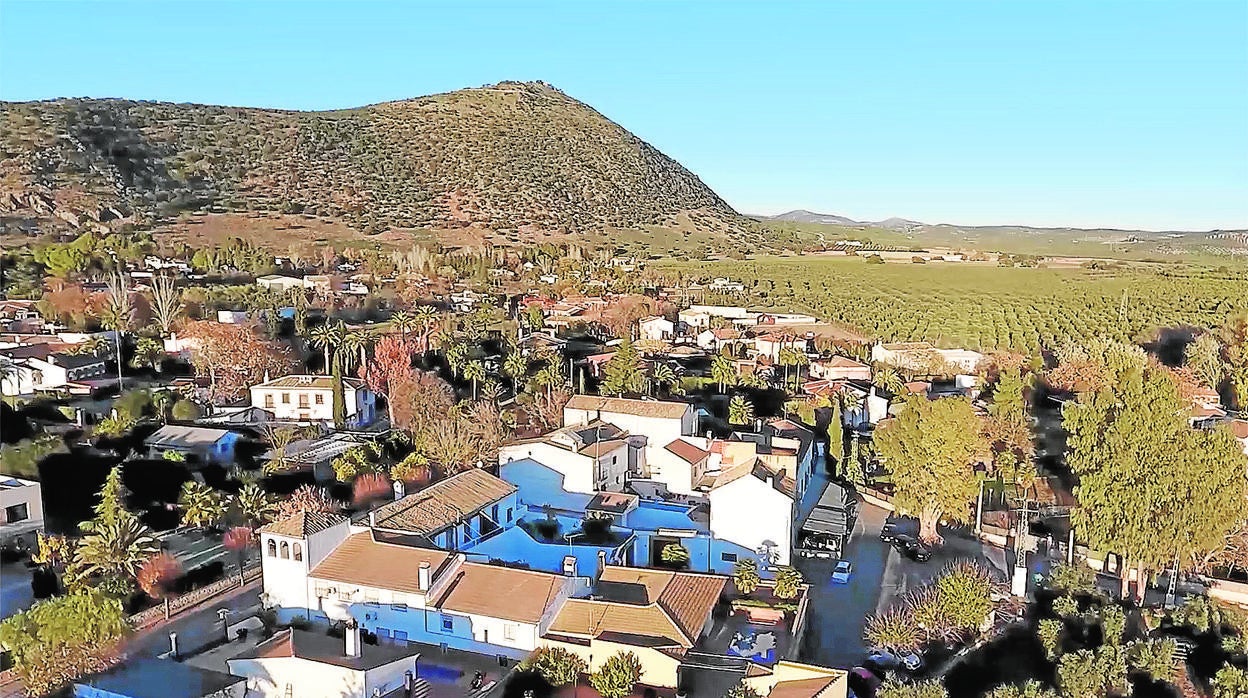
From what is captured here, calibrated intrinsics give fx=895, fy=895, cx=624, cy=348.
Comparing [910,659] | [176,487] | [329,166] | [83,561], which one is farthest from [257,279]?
[910,659]

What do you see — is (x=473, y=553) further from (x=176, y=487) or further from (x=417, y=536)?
(x=176, y=487)

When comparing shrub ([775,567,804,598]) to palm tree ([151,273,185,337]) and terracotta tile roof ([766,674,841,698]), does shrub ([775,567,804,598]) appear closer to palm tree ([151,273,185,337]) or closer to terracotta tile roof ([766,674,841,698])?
terracotta tile roof ([766,674,841,698])

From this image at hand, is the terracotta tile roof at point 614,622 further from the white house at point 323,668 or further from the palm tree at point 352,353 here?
the palm tree at point 352,353

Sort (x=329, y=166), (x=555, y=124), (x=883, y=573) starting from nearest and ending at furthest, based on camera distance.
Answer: (x=883, y=573) → (x=329, y=166) → (x=555, y=124)

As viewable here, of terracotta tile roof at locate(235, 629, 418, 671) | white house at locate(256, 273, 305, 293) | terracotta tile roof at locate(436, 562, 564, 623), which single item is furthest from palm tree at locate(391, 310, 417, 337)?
terracotta tile roof at locate(235, 629, 418, 671)

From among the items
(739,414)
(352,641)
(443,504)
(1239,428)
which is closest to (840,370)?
(739,414)

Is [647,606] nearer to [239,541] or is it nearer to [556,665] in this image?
[556,665]

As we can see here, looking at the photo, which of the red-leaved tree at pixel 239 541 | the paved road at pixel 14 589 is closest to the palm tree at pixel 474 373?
the red-leaved tree at pixel 239 541
